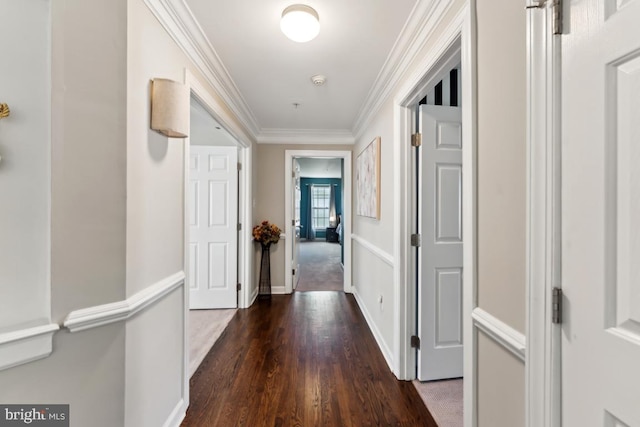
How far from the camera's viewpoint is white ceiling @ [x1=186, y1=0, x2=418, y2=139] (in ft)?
5.04

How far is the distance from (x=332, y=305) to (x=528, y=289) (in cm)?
304

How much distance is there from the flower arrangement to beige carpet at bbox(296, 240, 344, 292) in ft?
3.31

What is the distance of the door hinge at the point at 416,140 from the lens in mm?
2003

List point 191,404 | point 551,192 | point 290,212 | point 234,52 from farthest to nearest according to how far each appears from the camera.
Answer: point 290,212, point 234,52, point 191,404, point 551,192

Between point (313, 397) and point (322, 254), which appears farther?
point (322, 254)

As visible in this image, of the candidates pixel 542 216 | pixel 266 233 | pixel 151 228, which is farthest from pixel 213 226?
pixel 542 216

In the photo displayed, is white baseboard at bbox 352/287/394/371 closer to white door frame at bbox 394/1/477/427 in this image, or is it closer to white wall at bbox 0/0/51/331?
white door frame at bbox 394/1/477/427

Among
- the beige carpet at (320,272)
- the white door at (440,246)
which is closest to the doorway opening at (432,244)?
the white door at (440,246)

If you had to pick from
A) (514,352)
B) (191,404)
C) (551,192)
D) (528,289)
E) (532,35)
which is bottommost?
(191,404)

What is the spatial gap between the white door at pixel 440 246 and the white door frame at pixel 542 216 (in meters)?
1.17

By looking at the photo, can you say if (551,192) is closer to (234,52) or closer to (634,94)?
(634,94)

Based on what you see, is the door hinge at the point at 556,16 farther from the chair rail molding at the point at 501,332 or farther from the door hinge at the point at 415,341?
the door hinge at the point at 415,341

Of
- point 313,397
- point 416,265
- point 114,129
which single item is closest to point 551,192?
point 416,265

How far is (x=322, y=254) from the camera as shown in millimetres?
7820
